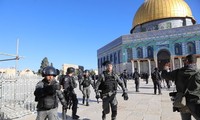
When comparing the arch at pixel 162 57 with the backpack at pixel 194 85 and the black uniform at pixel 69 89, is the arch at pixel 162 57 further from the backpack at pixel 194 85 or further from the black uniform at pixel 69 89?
the backpack at pixel 194 85

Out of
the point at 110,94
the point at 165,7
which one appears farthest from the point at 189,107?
the point at 165,7

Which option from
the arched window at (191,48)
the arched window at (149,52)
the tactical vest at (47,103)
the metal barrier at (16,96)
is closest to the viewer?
the tactical vest at (47,103)

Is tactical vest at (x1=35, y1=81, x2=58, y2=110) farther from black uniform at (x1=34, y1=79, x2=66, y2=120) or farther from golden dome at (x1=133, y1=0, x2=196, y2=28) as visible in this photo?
golden dome at (x1=133, y1=0, x2=196, y2=28)

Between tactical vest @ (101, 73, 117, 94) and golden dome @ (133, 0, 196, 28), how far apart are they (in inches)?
1638

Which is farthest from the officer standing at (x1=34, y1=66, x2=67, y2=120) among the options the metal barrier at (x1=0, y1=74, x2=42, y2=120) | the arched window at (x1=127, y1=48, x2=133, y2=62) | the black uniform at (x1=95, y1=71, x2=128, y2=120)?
the arched window at (x1=127, y1=48, x2=133, y2=62)

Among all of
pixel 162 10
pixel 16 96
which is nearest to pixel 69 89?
pixel 16 96

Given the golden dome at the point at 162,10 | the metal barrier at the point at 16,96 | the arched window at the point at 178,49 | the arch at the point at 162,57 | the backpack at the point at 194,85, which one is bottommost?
the metal barrier at the point at 16,96

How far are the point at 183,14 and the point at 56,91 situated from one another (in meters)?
46.1

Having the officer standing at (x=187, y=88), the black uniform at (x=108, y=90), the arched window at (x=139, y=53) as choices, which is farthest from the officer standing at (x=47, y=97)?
the arched window at (x=139, y=53)

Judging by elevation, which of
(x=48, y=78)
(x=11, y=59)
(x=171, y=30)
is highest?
(x=171, y=30)

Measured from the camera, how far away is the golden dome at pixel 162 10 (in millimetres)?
43312

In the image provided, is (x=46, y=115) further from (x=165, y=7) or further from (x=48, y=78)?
(x=165, y=7)

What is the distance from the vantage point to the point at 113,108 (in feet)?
16.1

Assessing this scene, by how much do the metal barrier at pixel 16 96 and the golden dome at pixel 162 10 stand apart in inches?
1601
